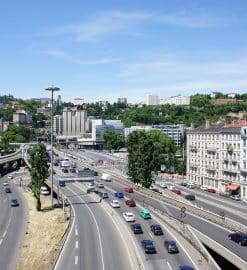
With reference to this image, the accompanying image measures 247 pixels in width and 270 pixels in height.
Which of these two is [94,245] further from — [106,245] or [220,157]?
[220,157]

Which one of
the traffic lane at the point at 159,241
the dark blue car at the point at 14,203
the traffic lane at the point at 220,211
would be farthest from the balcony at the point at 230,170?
the dark blue car at the point at 14,203

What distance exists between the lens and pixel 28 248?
239 feet

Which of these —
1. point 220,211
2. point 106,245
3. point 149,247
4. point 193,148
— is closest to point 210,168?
point 193,148

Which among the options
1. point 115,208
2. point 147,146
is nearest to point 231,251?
point 115,208

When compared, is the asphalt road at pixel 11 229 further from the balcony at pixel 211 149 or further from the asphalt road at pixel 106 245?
the balcony at pixel 211 149

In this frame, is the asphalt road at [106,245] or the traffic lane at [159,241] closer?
the asphalt road at [106,245]

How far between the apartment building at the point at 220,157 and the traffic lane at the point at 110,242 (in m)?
44.4

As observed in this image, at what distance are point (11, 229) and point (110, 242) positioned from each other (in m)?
28.1

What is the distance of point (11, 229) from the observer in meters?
88.6

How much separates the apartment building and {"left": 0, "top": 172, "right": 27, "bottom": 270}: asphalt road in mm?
50308

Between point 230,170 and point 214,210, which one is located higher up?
point 230,170

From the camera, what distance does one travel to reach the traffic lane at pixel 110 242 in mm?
56438

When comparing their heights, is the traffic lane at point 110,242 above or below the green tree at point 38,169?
below

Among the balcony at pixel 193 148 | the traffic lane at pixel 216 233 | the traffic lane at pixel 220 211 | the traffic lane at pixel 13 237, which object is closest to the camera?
the traffic lane at pixel 216 233
